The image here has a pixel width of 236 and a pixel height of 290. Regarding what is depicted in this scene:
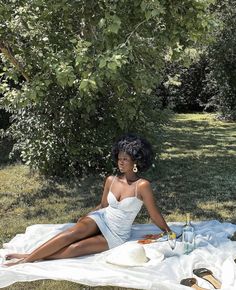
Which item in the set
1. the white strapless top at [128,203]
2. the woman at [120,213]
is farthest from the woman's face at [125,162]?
the white strapless top at [128,203]

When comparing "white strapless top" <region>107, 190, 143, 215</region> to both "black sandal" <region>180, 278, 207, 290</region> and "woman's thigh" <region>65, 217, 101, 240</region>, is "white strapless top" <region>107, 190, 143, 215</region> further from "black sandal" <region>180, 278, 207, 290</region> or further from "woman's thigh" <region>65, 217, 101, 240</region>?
"black sandal" <region>180, 278, 207, 290</region>

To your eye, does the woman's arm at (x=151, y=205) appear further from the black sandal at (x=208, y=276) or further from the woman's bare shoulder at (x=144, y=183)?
the black sandal at (x=208, y=276)

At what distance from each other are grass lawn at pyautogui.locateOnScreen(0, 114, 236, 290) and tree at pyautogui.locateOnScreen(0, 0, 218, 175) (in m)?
0.65

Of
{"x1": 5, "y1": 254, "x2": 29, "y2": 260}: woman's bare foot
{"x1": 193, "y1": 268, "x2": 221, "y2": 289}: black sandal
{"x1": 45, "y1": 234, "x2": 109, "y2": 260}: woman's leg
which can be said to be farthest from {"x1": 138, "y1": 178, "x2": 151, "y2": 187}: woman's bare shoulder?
{"x1": 5, "y1": 254, "x2": 29, "y2": 260}: woman's bare foot

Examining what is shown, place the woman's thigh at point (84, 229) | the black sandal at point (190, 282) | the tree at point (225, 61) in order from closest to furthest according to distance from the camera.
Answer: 1. the black sandal at point (190, 282)
2. the woman's thigh at point (84, 229)
3. the tree at point (225, 61)

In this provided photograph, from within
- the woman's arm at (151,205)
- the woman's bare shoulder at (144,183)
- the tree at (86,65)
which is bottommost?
Result: the woman's arm at (151,205)

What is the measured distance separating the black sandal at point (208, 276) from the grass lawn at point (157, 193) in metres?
0.76

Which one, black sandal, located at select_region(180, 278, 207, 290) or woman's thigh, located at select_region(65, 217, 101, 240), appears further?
woman's thigh, located at select_region(65, 217, 101, 240)

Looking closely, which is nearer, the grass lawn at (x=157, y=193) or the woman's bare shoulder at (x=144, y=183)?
the woman's bare shoulder at (x=144, y=183)

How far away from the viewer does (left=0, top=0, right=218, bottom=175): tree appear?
4.93 m

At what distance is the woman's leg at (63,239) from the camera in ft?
14.8

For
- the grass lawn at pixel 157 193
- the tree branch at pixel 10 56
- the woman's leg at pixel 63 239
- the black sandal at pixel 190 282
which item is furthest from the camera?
the tree branch at pixel 10 56

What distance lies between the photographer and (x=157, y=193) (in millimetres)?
7625

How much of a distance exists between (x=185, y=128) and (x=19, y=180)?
8540 millimetres
